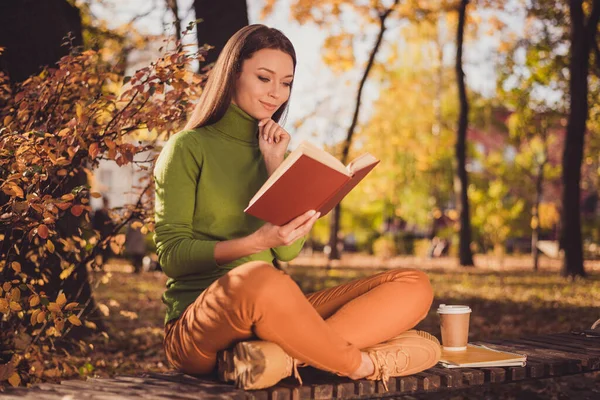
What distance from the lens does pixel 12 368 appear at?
3.88m

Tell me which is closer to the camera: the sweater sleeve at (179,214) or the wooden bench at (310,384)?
the wooden bench at (310,384)

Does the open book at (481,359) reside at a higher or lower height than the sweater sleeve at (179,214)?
lower

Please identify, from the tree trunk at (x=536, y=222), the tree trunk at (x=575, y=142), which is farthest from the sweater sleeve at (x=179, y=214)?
the tree trunk at (x=536, y=222)

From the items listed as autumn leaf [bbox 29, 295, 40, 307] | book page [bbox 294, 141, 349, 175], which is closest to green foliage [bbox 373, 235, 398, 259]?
autumn leaf [bbox 29, 295, 40, 307]

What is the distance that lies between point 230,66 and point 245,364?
1.38m

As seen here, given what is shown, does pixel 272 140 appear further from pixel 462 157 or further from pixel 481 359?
pixel 462 157

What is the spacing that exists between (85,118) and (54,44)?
2.47m

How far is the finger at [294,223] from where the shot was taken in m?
2.94

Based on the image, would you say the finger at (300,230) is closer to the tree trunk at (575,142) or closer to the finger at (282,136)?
the finger at (282,136)

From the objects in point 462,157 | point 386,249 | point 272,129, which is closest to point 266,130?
point 272,129

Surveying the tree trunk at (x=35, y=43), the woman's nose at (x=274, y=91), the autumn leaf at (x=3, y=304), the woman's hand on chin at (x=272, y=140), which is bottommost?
the autumn leaf at (x=3, y=304)

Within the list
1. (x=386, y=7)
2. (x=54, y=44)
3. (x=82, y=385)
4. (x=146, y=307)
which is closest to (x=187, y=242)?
(x=82, y=385)

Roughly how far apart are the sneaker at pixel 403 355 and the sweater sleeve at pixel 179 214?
2.57 feet

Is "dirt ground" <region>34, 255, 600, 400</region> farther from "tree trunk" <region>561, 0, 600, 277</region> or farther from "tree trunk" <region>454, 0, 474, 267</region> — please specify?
"tree trunk" <region>454, 0, 474, 267</region>
